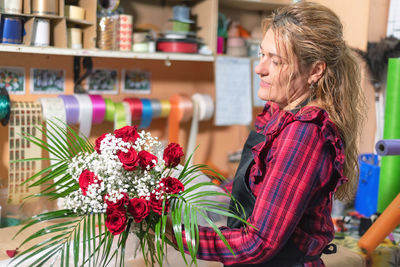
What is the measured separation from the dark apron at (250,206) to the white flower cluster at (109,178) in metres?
0.24

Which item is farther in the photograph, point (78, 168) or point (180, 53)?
point (180, 53)

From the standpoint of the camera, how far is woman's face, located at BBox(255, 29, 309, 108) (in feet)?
3.85

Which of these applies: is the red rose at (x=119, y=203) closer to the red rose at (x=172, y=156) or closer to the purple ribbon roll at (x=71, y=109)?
the red rose at (x=172, y=156)

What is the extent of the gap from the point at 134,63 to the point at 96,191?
55.2 inches

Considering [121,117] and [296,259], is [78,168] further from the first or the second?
[121,117]

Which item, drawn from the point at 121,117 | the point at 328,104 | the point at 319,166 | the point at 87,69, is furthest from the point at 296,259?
the point at 87,69

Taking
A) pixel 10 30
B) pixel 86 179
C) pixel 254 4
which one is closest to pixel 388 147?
pixel 86 179

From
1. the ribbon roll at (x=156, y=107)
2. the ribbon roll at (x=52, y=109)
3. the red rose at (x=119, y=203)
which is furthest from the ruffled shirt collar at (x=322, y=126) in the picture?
the ribbon roll at (x=156, y=107)

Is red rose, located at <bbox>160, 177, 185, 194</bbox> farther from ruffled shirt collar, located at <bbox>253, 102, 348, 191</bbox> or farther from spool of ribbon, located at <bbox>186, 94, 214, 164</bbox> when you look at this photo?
spool of ribbon, located at <bbox>186, 94, 214, 164</bbox>

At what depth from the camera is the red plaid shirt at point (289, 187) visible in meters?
1.05

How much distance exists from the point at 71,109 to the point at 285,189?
120cm

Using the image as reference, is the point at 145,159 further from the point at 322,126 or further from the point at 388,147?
the point at 388,147

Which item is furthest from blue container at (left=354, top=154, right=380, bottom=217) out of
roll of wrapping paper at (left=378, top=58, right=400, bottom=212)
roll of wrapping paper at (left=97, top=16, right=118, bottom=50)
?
roll of wrapping paper at (left=97, top=16, right=118, bottom=50)

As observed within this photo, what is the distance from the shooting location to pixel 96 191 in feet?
3.38
